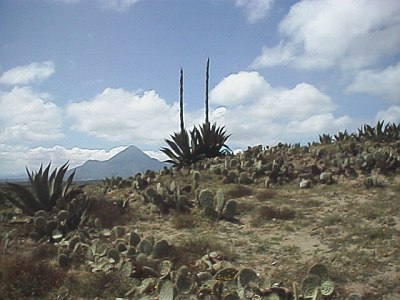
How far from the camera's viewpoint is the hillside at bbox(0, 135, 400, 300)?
526cm

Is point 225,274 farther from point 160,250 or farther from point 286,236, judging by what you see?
point 286,236

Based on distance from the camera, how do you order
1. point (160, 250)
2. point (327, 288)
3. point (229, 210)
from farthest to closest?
1. point (229, 210)
2. point (160, 250)
3. point (327, 288)

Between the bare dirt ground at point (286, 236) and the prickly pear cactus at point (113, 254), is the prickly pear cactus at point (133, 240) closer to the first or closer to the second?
the prickly pear cactus at point (113, 254)

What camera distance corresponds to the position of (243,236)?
7.16m

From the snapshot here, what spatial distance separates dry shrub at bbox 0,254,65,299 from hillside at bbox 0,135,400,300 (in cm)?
3

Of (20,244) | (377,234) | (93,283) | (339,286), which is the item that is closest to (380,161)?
(377,234)

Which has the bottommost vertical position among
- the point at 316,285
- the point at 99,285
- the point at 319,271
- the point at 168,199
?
the point at 99,285

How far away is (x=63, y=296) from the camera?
523cm

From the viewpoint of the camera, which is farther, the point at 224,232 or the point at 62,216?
the point at 62,216

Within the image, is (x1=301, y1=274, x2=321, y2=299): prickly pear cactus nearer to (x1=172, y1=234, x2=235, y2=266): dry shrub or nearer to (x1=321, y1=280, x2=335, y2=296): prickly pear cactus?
(x1=321, y1=280, x2=335, y2=296): prickly pear cactus

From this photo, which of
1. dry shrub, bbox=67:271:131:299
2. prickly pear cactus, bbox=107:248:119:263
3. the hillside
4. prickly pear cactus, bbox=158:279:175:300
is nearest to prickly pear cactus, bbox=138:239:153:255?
the hillside

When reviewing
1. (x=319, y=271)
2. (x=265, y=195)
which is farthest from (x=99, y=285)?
(x=265, y=195)

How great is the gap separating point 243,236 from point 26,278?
3.34 m

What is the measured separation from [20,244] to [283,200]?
4937 millimetres
